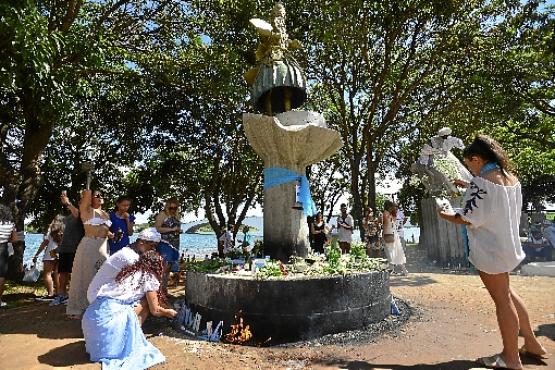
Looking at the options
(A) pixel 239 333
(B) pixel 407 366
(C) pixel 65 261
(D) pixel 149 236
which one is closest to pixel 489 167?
(B) pixel 407 366

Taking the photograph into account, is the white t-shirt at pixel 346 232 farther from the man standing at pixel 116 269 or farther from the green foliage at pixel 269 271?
the man standing at pixel 116 269

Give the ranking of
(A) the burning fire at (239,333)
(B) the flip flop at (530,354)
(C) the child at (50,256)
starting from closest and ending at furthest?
1. (B) the flip flop at (530,354)
2. (A) the burning fire at (239,333)
3. (C) the child at (50,256)

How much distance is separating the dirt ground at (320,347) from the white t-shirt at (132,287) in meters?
0.70

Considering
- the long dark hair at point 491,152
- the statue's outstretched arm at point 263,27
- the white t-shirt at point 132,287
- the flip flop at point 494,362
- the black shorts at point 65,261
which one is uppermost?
the statue's outstretched arm at point 263,27

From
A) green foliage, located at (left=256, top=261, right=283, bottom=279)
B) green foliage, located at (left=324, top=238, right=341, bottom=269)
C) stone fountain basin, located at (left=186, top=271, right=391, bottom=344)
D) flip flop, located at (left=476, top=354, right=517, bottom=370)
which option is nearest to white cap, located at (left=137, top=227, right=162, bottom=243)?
stone fountain basin, located at (left=186, top=271, right=391, bottom=344)

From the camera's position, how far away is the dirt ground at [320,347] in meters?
4.40

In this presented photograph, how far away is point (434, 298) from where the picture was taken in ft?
26.5

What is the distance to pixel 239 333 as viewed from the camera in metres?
5.25

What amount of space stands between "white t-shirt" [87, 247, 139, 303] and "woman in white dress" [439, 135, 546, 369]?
3.22m

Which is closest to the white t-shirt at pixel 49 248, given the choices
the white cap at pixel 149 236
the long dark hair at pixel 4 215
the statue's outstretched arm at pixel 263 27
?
the long dark hair at pixel 4 215

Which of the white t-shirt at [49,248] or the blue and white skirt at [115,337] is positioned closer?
the blue and white skirt at [115,337]

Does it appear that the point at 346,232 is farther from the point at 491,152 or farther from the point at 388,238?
the point at 491,152

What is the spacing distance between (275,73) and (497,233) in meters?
4.32

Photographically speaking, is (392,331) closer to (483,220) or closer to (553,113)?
(483,220)
